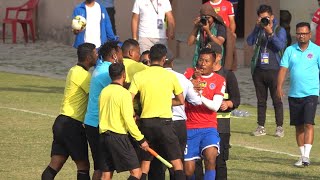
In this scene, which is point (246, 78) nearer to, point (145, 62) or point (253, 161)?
point (253, 161)

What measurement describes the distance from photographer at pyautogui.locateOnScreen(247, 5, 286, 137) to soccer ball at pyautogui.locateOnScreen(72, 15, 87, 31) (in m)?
2.65

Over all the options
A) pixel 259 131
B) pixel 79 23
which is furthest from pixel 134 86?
pixel 79 23


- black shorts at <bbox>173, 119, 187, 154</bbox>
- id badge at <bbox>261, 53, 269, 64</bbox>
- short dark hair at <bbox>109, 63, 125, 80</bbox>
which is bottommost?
black shorts at <bbox>173, 119, 187, 154</bbox>

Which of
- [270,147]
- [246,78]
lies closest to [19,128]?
[270,147]

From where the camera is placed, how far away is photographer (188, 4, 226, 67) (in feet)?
51.1

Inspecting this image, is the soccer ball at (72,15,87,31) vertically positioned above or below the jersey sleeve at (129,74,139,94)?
above

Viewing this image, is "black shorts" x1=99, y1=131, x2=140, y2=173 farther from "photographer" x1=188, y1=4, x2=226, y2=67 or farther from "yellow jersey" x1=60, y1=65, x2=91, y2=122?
"photographer" x1=188, y1=4, x2=226, y2=67

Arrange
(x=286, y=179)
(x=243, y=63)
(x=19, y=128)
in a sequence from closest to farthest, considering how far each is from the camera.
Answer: (x=286, y=179)
(x=19, y=128)
(x=243, y=63)

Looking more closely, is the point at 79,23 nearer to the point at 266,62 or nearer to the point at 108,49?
the point at 266,62

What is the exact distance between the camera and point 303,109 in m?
14.9

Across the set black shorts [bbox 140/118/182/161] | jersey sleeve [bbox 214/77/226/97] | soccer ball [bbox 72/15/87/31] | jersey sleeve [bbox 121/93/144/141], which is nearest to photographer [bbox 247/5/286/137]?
soccer ball [bbox 72/15/87/31]

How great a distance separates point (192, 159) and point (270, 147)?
405cm

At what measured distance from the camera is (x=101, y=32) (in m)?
18.5

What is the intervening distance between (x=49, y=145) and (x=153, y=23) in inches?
115
